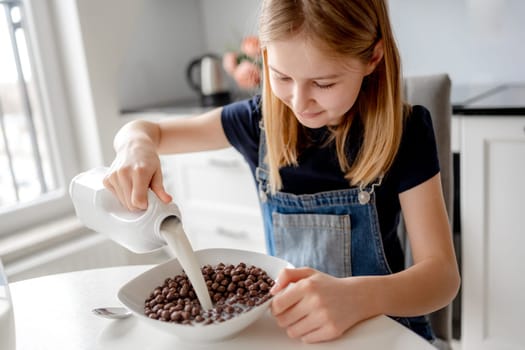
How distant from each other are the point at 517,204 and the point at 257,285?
102 centimetres

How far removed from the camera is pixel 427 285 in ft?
2.51

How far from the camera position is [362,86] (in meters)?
0.94

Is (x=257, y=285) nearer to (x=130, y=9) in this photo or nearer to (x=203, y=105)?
(x=203, y=105)

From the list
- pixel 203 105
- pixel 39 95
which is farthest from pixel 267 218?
pixel 39 95

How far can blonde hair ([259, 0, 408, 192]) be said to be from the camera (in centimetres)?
79

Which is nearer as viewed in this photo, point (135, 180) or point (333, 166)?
point (135, 180)

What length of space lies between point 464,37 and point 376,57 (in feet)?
3.91

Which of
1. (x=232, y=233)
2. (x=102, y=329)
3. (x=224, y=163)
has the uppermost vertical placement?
(x=102, y=329)

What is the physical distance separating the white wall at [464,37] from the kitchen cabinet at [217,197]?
79cm

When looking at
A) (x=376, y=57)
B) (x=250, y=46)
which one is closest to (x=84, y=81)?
(x=250, y=46)

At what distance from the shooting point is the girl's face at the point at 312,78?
2.60 ft

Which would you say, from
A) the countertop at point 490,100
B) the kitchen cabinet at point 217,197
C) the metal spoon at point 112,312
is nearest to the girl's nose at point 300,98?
the metal spoon at point 112,312

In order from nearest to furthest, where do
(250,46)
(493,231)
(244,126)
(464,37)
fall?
(244,126) < (493,231) < (464,37) < (250,46)

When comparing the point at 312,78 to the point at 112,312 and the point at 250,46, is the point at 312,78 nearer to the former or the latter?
the point at 112,312
